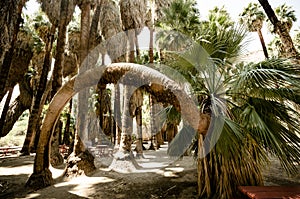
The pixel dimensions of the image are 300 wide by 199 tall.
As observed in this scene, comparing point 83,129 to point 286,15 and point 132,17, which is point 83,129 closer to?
point 132,17

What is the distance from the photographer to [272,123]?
3.15 meters

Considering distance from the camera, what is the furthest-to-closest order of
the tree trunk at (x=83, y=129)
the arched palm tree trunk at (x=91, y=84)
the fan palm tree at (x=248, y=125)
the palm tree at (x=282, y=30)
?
1. the palm tree at (x=282, y=30)
2. the tree trunk at (x=83, y=129)
3. the arched palm tree trunk at (x=91, y=84)
4. the fan palm tree at (x=248, y=125)

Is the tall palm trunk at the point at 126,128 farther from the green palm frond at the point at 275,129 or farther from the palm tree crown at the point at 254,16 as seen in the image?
the palm tree crown at the point at 254,16

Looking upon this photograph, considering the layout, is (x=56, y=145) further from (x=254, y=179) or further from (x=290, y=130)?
(x=290, y=130)

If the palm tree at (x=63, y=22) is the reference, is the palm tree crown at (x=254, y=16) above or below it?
above

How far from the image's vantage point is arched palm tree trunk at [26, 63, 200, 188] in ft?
12.3

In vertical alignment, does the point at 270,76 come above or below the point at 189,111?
above

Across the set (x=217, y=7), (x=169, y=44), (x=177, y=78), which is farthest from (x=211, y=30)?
(x=217, y=7)

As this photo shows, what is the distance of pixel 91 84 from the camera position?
202 inches

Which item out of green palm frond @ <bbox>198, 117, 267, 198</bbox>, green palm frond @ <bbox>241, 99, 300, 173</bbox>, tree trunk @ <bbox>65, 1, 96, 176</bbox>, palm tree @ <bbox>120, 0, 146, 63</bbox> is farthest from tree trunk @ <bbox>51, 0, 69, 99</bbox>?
green palm frond @ <bbox>241, 99, 300, 173</bbox>

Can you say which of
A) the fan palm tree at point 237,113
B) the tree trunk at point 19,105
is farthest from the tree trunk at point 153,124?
the tree trunk at point 19,105

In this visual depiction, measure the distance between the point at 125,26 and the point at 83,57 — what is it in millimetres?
2761

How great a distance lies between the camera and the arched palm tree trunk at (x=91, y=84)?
12.3ft

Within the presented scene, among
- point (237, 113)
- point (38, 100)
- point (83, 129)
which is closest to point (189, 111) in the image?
point (237, 113)
